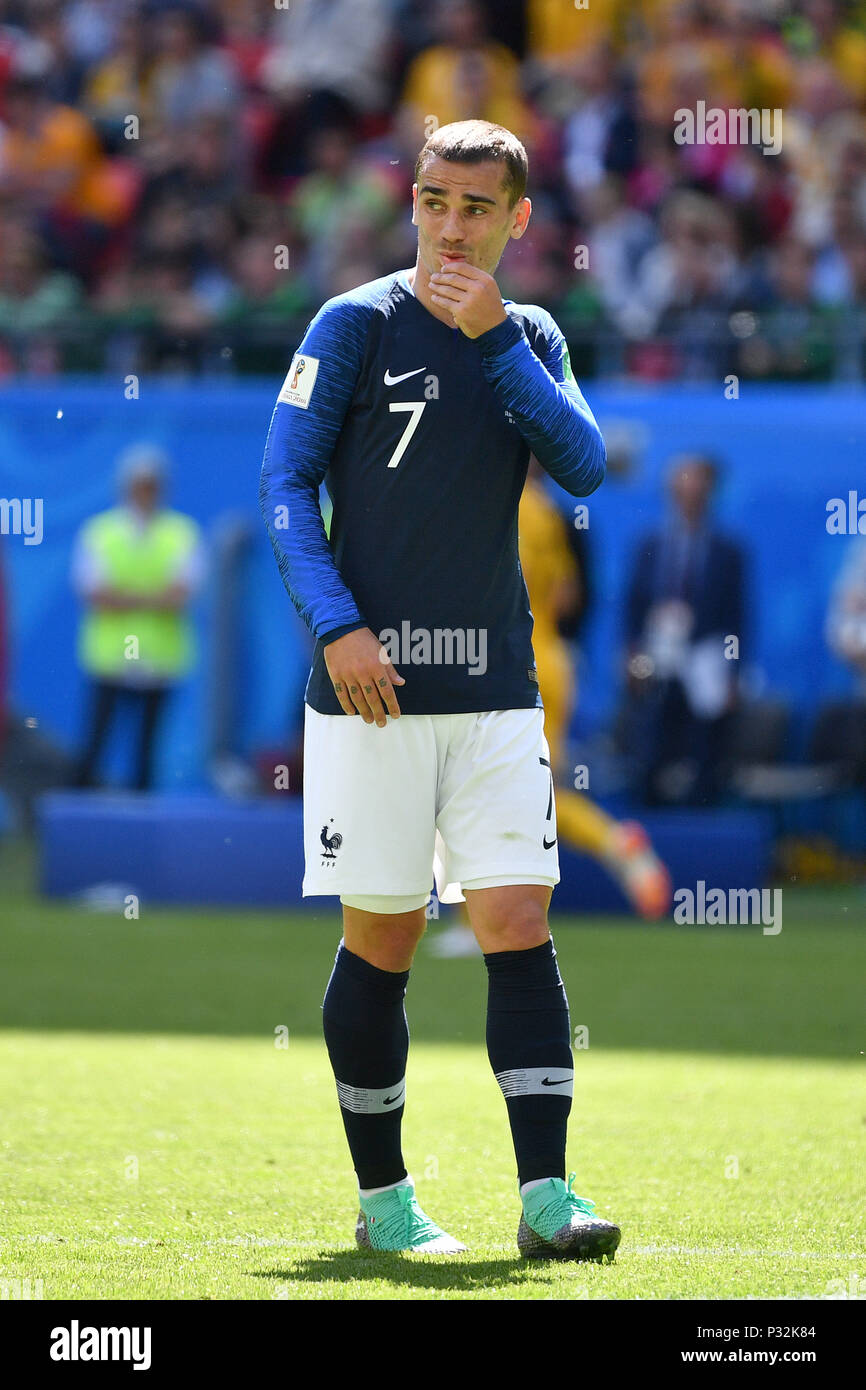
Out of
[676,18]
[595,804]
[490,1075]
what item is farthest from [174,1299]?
[676,18]

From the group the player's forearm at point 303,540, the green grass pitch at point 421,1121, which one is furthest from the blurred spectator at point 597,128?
the player's forearm at point 303,540

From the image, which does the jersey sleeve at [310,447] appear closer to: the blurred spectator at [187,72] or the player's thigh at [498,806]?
the player's thigh at [498,806]

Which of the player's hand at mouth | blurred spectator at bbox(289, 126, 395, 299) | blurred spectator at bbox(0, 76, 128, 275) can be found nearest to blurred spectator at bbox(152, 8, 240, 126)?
blurred spectator at bbox(0, 76, 128, 275)

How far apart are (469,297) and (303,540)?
1.81 feet

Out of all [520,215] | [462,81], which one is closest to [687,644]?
[462,81]

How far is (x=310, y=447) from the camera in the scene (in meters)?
3.94

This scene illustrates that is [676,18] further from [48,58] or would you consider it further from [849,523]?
[48,58]

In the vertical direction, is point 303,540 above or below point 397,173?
below

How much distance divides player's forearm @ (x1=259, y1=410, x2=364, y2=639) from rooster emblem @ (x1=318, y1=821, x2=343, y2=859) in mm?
385

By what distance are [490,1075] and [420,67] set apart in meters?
10.1

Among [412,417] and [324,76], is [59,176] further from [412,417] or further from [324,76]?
[412,417]

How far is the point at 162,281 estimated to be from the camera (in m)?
13.5

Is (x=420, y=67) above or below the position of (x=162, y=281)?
above

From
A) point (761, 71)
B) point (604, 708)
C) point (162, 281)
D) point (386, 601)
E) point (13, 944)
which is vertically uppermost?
point (761, 71)
